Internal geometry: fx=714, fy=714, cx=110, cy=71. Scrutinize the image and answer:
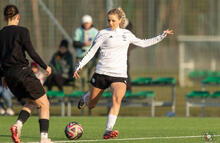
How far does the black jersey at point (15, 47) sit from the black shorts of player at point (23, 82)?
0.08 meters

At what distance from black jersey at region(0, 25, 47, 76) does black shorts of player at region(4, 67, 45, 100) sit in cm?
8

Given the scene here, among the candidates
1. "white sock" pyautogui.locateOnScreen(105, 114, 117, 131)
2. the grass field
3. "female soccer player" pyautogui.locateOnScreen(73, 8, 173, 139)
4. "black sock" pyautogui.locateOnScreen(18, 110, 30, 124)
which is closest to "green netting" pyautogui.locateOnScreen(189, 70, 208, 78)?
the grass field

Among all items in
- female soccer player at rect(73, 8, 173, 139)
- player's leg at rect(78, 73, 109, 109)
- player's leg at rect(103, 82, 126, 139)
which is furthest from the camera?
player's leg at rect(78, 73, 109, 109)

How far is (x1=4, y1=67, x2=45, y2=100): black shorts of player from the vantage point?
9.56m

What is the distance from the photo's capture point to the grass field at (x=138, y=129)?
35.3 feet

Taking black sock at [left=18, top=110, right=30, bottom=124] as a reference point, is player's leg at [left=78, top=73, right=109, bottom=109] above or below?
above

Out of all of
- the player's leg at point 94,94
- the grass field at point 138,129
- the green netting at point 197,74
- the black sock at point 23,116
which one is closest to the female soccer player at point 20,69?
the black sock at point 23,116

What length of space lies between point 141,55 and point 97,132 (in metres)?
13.0

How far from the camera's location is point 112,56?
11086 millimetres

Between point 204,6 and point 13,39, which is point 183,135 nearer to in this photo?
point 13,39

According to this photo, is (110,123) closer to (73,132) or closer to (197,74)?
(73,132)

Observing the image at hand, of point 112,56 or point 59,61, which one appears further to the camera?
point 59,61

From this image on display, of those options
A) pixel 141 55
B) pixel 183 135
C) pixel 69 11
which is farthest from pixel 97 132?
pixel 141 55

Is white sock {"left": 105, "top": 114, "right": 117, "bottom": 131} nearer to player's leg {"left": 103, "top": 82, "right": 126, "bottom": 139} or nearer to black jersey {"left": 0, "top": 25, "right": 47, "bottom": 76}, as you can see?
player's leg {"left": 103, "top": 82, "right": 126, "bottom": 139}
